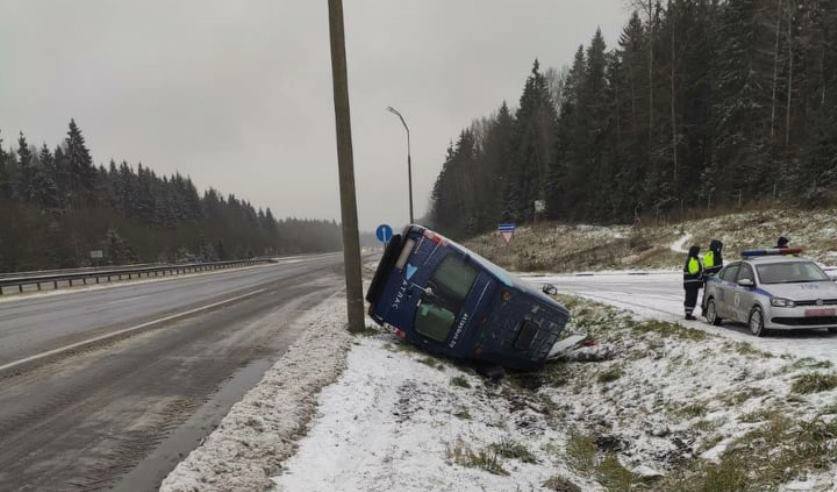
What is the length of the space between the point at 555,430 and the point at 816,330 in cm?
628

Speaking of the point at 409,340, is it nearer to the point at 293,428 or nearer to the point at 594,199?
the point at 293,428

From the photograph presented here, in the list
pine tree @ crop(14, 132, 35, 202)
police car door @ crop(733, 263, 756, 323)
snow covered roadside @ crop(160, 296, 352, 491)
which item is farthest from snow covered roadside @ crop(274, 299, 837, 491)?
pine tree @ crop(14, 132, 35, 202)

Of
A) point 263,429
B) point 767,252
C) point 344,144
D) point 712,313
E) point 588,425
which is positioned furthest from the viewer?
point 712,313

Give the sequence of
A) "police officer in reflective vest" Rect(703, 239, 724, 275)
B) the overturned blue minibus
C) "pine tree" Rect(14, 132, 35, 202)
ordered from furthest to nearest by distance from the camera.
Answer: "pine tree" Rect(14, 132, 35, 202) < "police officer in reflective vest" Rect(703, 239, 724, 275) < the overturned blue minibus

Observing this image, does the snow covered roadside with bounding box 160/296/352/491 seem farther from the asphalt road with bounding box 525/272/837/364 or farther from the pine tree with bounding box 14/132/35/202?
the pine tree with bounding box 14/132/35/202

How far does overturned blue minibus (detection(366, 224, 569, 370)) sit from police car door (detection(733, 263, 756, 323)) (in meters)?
3.75

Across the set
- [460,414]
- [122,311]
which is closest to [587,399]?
[460,414]

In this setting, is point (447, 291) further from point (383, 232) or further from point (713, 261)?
point (383, 232)

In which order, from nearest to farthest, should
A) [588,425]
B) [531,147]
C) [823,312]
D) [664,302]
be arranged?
[588,425] < [823,312] < [664,302] < [531,147]

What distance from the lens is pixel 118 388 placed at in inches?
251

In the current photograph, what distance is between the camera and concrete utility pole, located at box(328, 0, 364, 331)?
9211 mm

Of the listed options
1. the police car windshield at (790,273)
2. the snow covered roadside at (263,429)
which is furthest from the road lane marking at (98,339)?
the police car windshield at (790,273)

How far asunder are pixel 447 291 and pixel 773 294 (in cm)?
596

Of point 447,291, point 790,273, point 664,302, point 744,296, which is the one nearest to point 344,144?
point 447,291
